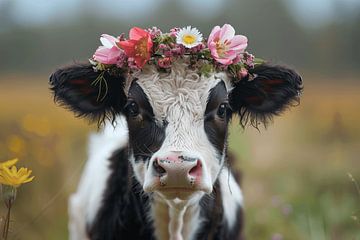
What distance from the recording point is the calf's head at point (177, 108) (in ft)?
14.6

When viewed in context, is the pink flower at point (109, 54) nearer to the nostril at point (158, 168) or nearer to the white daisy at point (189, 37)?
the white daisy at point (189, 37)

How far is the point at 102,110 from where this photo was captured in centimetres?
551

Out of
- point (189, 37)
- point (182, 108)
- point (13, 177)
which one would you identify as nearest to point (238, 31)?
point (189, 37)

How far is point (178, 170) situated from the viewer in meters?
4.28

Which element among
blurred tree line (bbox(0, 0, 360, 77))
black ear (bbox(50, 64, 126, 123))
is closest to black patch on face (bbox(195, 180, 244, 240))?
black ear (bbox(50, 64, 126, 123))

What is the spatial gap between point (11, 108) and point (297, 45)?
29.4 feet

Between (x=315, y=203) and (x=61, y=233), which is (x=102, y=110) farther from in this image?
(x=315, y=203)

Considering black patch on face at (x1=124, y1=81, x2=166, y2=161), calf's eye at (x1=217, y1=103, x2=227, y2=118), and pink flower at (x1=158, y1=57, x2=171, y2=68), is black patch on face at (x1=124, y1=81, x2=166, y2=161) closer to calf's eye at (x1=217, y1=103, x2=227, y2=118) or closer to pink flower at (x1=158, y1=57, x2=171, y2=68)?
pink flower at (x1=158, y1=57, x2=171, y2=68)

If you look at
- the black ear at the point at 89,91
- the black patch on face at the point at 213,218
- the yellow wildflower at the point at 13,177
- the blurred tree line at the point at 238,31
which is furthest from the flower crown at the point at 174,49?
the blurred tree line at the point at 238,31

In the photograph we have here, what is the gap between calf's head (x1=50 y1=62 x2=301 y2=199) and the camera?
4.44m

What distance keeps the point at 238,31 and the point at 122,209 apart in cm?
1366

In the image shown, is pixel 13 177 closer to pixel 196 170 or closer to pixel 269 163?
pixel 196 170

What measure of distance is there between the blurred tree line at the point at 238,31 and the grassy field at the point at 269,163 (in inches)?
56.5

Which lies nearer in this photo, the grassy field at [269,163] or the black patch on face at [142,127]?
the black patch on face at [142,127]
